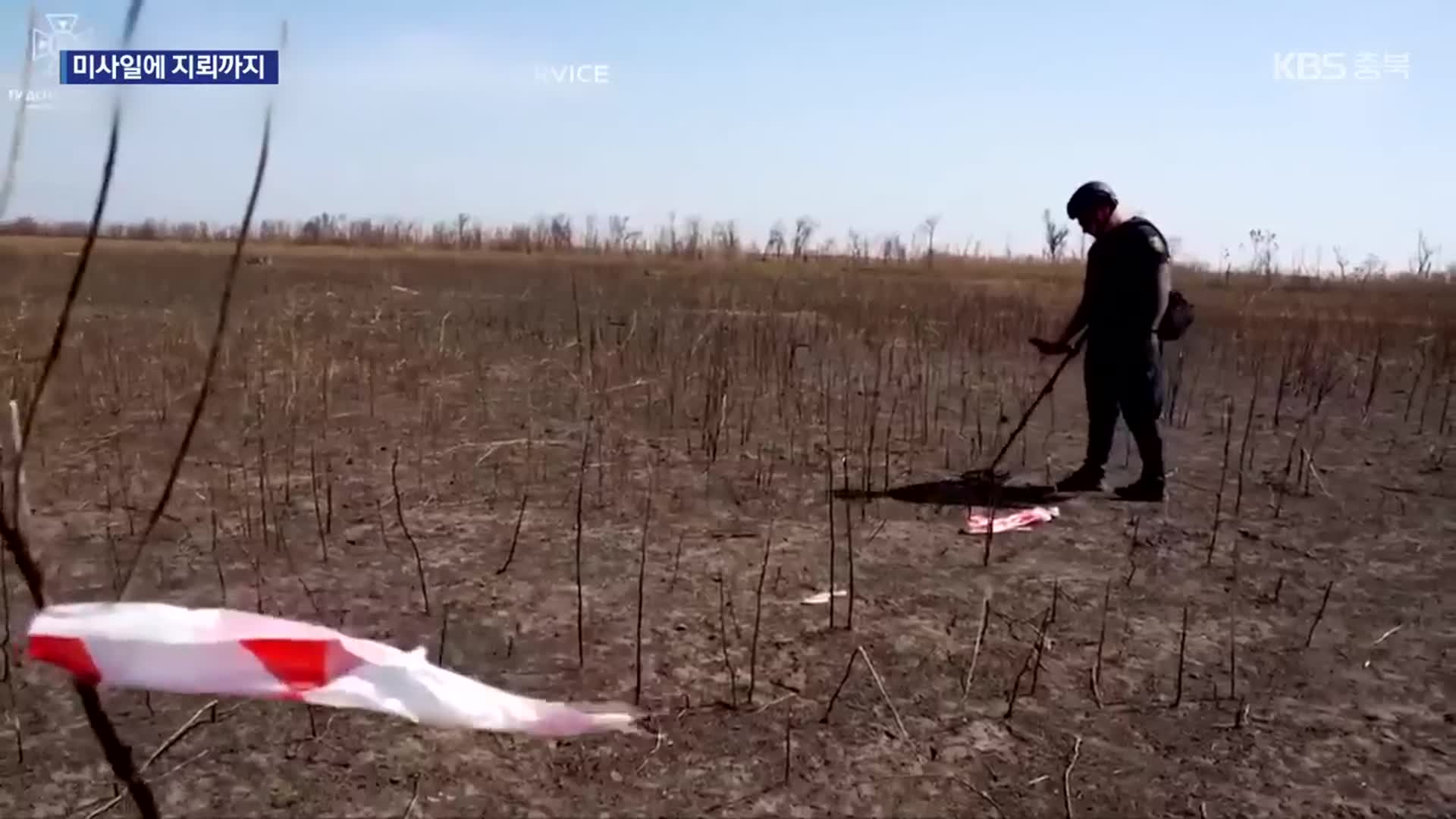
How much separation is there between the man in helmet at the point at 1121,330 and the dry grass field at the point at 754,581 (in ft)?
0.82

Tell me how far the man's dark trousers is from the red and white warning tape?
434 cm

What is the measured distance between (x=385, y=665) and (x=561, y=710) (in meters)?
0.45

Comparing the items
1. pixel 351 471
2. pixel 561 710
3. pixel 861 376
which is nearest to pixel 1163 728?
pixel 561 710

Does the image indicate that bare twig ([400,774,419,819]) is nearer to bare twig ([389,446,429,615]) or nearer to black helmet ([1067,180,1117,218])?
bare twig ([389,446,429,615])

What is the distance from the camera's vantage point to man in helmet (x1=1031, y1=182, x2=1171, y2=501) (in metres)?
5.33

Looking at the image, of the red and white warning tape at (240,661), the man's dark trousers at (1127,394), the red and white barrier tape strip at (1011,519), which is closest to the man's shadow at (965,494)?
the red and white barrier tape strip at (1011,519)

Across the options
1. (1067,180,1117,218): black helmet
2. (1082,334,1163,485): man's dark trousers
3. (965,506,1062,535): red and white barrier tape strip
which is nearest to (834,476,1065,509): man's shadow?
(965,506,1062,535): red and white barrier tape strip

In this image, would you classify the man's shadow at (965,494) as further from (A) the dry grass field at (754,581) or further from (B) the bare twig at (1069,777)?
(B) the bare twig at (1069,777)

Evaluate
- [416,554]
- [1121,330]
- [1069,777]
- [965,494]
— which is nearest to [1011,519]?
[965,494]

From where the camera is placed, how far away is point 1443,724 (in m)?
3.11

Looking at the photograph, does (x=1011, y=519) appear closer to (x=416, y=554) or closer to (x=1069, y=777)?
(x=1069, y=777)

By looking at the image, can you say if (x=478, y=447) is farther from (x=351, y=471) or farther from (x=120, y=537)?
(x=120, y=537)

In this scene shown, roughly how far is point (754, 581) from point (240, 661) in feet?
8.70

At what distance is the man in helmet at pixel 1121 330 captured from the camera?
5.33 meters
